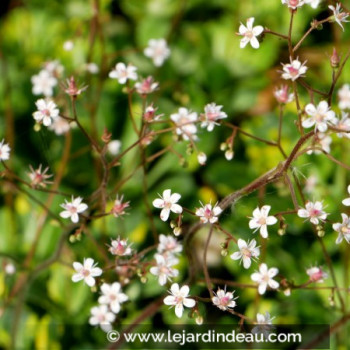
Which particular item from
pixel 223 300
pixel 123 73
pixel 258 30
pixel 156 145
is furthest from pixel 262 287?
pixel 156 145

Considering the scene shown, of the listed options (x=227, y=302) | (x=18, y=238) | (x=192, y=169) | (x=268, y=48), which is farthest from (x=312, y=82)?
(x=227, y=302)

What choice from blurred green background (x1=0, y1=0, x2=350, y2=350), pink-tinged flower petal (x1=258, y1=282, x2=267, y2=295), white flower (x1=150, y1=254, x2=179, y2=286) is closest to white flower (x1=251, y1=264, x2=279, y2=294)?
pink-tinged flower petal (x1=258, y1=282, x2=267, y2=295)

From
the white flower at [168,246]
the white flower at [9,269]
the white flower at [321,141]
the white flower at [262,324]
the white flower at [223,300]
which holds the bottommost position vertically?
the white flower at [262,324]

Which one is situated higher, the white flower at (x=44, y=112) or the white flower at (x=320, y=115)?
the white flower at (x=44, y=112)

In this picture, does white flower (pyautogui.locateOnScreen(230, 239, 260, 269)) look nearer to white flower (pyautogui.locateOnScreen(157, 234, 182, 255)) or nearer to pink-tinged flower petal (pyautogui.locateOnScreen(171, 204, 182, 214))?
pink-tinged flower petal (pyautogui.locateOnScreen(171, 204, 182, 214))

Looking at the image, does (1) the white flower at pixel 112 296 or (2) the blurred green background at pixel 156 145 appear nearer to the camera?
(1) the white flower at pixel 112 296

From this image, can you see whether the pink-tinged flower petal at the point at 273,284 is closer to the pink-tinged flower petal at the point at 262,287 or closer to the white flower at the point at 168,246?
the pink-tinged flower petal at the point at 262,287

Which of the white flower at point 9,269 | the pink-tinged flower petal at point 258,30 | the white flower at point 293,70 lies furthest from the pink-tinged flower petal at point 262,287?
the white flower at point 9,269

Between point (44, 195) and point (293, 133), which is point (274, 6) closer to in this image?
point (293, 133)
